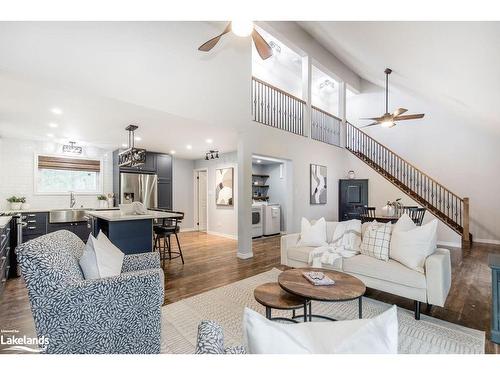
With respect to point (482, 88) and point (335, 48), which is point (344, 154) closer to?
point (335, 48)

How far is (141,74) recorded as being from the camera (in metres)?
3.45

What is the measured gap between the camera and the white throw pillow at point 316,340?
70 centimetres

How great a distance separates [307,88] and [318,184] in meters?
2.49

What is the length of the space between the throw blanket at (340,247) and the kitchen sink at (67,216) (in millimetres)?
4422

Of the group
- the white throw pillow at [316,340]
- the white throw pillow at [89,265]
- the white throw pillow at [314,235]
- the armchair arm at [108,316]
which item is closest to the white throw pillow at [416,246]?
the white throw pillow at [314,235]

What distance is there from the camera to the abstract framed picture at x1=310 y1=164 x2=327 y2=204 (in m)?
6.57

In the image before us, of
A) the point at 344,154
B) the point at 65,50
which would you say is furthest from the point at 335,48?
the point at 65,50

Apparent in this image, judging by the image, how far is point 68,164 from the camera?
226 inches

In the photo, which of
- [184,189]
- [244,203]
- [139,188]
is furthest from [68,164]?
[244,203]

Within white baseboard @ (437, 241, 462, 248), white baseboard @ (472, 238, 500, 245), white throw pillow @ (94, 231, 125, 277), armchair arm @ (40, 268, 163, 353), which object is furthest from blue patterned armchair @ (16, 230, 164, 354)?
white baseboard @ (472, 238, 500, 245)

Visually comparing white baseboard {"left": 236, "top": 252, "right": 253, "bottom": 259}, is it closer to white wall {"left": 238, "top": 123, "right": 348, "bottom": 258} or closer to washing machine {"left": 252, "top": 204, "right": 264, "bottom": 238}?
white wall {"left": 238, "top": 123, "right": 348, "bottom": 258}

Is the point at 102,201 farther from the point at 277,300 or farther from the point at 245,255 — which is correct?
the point at 277,300

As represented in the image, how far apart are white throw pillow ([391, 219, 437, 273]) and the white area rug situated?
520 mm
